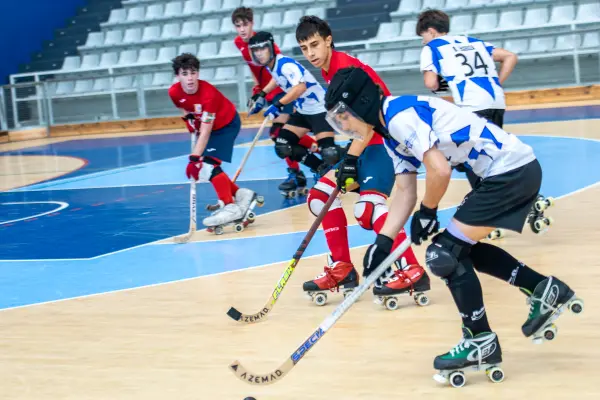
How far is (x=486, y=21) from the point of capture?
16.7 m

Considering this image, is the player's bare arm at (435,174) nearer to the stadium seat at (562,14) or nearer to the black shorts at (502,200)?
the black shorts at (502,200)

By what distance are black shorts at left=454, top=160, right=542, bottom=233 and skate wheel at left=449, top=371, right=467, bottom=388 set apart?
0.59 m

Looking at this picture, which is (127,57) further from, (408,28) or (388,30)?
(408,28)

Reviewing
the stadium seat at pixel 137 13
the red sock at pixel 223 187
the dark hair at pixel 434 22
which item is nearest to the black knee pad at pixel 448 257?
the dark hair at pixel 434 22

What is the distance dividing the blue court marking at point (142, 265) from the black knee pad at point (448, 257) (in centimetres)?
238

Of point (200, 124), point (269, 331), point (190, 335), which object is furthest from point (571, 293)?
point (200, 124)

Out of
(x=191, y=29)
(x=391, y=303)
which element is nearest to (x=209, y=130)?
(x=391, y=303)

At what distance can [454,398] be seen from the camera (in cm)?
371

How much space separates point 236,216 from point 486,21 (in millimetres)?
10107

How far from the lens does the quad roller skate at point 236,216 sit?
7738 mm

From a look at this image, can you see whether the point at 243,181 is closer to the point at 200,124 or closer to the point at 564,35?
the point at 200,124

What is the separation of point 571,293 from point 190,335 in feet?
6.30

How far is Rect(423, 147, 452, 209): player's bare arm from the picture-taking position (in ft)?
12.0

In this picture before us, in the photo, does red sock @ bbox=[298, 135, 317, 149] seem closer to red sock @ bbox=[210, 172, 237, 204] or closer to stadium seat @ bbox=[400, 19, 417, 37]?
red sock @ bbox=[210, 172, 237, 204]
